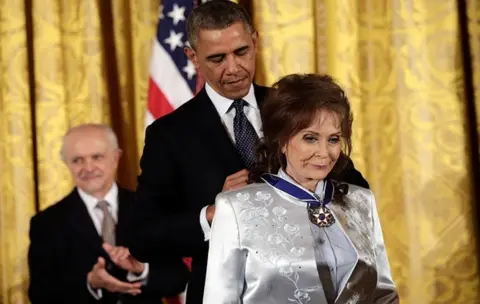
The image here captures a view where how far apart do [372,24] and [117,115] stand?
1.28 m

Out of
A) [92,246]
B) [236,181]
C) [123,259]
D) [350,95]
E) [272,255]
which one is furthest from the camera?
[350,95]

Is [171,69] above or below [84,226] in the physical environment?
above

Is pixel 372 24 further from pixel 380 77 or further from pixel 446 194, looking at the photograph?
pixel 446 194

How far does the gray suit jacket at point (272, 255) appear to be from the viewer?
5.79 feet

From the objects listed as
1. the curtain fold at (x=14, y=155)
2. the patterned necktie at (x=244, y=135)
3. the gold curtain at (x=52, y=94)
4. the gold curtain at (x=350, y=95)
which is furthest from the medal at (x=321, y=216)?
the curtain fold at (x=14, y=155)

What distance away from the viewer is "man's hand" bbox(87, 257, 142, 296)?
3.12 m

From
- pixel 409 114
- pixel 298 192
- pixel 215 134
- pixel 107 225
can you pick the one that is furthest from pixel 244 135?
pixel 409 114

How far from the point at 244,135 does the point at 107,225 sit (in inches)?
53.3

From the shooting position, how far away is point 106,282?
10.2 feet

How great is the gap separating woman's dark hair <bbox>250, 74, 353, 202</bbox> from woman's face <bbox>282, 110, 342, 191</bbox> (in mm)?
14

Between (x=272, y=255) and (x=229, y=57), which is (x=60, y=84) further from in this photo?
(x=272, y=255)

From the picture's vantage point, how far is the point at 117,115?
12.5 ft

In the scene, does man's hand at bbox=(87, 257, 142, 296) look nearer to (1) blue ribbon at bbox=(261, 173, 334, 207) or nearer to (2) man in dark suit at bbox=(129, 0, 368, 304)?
(2) man in dark suit at bbox=(129, 0, 368, 304)

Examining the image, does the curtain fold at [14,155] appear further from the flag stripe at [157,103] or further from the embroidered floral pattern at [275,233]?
the embroidered floral pattern at [275,233]
